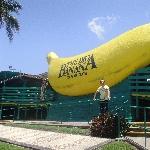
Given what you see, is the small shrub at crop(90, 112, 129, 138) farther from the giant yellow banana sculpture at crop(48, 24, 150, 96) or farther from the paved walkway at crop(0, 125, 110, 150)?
the giant yellow banana sculpture at crop(48, 24, 150, 96)

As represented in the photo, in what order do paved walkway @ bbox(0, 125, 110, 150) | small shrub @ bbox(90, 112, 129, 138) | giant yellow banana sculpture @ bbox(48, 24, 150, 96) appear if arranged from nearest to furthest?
paved walkway @ bbox(0, 125, 110, 150), small shrub @ bbox(90, 112, 129, 138), giant yellow banana sculpture @ bbox(48, 24, 150, 96)

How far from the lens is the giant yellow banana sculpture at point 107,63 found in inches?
755

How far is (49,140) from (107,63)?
727 cm

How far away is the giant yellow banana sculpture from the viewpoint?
19.2 meters

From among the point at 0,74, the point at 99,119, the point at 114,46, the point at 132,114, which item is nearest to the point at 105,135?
the point at 99,119

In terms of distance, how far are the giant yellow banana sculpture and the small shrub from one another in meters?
6.19

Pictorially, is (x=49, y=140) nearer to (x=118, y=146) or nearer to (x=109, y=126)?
(x=109, y=126)

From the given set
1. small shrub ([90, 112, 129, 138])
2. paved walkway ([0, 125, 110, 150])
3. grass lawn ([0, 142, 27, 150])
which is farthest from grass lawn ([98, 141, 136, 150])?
grass lawn ([0, 142, 27, 150])

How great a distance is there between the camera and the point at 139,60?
19234mm

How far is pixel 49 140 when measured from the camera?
14.0 m

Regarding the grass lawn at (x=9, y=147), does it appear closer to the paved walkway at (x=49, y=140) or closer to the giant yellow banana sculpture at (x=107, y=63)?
the paved walkway at (x=49, y=140)

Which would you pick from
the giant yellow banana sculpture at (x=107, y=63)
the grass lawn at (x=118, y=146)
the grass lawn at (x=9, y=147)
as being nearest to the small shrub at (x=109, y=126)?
the grass lawn at (x=118, y=146)

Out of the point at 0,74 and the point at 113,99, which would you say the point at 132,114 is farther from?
the point at 0,74

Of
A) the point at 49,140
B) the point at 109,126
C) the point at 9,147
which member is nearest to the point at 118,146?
the point at 109,126
